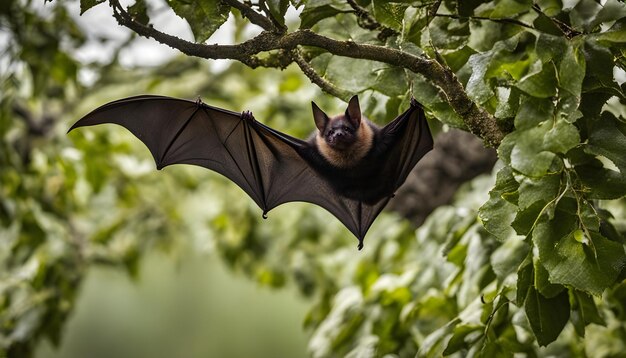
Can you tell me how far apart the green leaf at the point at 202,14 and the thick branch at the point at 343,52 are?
3.5 inches

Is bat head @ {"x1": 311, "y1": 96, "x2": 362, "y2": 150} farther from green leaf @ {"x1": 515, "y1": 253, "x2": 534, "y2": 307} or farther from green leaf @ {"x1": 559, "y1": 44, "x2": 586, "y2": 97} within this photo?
green leaf @ {"x1": 559, "y1": 44, "x2": 586, "y2": 97}

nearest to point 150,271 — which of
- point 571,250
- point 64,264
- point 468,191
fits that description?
point 64,264

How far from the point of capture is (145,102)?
1869 mm

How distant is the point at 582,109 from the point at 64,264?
330cm

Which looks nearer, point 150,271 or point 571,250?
point 571,250

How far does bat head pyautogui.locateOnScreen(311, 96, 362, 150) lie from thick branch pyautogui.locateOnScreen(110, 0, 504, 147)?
41 cm

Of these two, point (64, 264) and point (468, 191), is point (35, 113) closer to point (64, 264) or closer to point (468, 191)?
point (64, 264)

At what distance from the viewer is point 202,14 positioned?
1.38m

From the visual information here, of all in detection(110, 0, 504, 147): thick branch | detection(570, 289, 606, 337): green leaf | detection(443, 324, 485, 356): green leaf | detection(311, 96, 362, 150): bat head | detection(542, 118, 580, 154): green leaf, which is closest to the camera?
detection(542, 118, 580, 154): green leaf

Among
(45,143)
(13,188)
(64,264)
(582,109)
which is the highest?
(45,143)

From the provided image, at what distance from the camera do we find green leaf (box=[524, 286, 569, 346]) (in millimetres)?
1438

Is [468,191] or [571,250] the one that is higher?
[468,191]

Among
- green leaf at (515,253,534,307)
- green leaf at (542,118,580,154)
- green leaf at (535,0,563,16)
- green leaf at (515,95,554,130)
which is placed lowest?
green leaf at (515,253,534,307)

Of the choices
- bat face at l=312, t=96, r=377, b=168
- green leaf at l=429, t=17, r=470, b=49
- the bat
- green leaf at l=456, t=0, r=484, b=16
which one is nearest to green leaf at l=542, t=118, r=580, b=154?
green leaf at l=456, t=0, r=484, b=16
